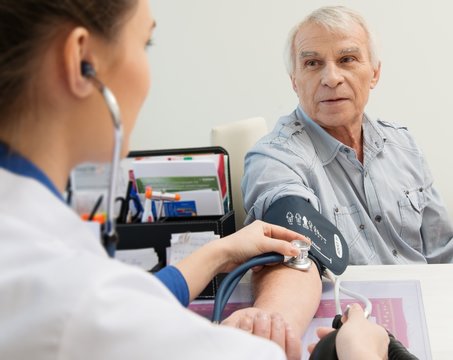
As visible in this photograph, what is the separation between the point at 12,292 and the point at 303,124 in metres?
1.52

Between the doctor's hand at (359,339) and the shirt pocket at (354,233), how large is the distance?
72 centimetres

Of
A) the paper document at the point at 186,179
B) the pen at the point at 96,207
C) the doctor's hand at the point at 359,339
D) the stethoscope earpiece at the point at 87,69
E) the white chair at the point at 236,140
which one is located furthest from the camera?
the white chair at the point at 236,140

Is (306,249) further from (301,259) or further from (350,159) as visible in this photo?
(350,159)

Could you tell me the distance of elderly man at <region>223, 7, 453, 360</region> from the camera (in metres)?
1.85

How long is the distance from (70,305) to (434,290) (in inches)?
41.8

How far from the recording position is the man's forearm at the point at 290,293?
1269 millimetres

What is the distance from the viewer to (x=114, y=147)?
27.7 inches

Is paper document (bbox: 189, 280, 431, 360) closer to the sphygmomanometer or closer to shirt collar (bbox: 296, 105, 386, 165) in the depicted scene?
the sphygmomanometer

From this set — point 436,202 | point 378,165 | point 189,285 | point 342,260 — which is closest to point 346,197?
point 378,165

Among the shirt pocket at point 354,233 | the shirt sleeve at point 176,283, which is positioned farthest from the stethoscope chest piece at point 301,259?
the shirt pocket at point 354,233

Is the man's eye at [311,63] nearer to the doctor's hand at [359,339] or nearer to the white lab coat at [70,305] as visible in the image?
the doctor's hand at [359,339]

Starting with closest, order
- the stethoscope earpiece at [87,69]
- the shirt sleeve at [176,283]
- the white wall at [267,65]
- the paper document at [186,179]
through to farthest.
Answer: the stethoscope earpiece at [87,69] → the shirt sleeve at [176,283] → the paper document at [186,179] → the white wall at [267,65]

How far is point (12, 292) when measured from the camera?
1.84 feet

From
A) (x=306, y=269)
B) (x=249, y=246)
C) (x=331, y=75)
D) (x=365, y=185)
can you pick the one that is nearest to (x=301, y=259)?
(x=306, y=269)
